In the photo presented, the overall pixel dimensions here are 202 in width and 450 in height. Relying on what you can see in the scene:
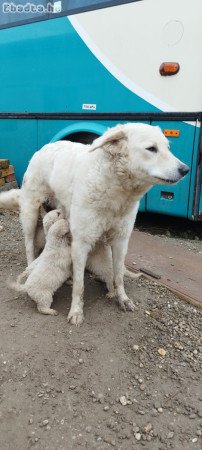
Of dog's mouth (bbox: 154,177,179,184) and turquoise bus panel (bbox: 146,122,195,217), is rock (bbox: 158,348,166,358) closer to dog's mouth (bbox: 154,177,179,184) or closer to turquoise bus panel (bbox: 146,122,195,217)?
dog's mouth (bbox: 154,177,179,184)

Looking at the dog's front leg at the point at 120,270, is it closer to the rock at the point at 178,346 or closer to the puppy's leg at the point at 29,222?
the rock at the point at 178,346

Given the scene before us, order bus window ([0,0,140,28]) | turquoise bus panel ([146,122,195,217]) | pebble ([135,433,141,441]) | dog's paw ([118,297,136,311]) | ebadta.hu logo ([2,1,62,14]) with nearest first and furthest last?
pebble ([135,433,141,441]) < dog's paw ([118,297,136,311]) < turquoise bus panel ([146,122,195,217]) < bus window ([0,0,140,28]) < ebadta.hu logo ([2,1,62,14])

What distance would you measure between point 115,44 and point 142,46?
1.33 ft

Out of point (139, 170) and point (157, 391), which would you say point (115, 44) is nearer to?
point (139, 170)

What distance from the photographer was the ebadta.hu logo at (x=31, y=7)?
19.3 ft

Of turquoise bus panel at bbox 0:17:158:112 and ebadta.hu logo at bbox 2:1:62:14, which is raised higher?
ebadta.hu logo at bbox 2:1:62:14

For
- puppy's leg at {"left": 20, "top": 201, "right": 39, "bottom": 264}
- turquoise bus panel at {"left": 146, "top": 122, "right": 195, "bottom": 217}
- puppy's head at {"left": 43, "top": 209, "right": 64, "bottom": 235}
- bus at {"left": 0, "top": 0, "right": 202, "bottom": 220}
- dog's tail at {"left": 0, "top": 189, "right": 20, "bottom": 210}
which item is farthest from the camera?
turquoise bus panel at {"left": 146, "top": 122, "right": 195, "bottom": 217}

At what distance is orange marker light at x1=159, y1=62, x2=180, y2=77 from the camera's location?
5.03 metres

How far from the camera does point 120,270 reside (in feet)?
11.8

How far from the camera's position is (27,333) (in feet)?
10.2

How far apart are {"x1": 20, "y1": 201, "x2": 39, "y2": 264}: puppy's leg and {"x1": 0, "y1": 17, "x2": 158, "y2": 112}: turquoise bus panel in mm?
2131

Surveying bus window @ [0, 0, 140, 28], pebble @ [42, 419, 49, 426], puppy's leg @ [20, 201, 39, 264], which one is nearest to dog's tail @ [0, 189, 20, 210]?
puppy's leg @ [20, 201, 39, 264]

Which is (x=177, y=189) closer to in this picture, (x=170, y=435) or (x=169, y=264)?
(x=169, y=264)

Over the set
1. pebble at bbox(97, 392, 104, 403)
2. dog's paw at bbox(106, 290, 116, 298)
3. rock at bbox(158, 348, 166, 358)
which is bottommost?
pebble at bbox(97, 392, 104, 403)
